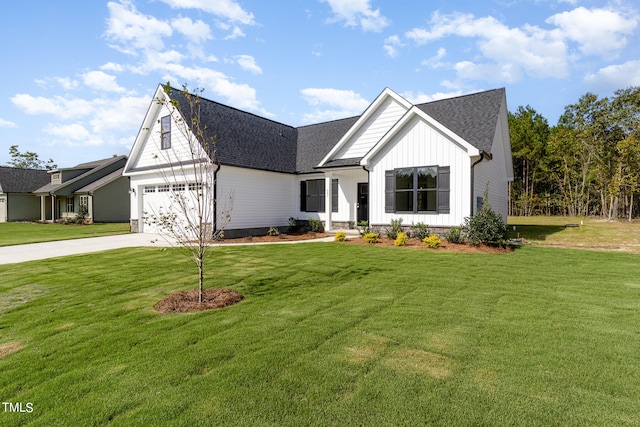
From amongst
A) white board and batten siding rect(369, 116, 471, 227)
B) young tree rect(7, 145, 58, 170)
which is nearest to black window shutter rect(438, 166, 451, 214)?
white board and batten siding rect(369, 116, 471, 227)

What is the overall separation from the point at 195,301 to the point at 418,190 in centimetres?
974

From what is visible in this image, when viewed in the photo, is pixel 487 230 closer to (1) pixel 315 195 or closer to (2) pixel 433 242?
(2) pixel 433 242

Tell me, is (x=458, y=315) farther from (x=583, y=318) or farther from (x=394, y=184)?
(x=394, y=184)

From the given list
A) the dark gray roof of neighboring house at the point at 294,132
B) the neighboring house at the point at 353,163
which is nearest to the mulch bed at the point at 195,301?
the neighboring house at the point at 353,163

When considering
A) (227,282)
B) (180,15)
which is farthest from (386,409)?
(180,15)

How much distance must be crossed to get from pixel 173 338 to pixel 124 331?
2.53ft

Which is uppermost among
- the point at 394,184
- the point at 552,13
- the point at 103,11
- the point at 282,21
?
the point at 552,13

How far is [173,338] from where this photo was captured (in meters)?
3.80

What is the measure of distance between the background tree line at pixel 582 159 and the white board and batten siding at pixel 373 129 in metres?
17.7

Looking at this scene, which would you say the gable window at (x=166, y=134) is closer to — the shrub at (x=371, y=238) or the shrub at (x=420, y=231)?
the shrub at (x=371, y=238)

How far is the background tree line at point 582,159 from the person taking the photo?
24641mm

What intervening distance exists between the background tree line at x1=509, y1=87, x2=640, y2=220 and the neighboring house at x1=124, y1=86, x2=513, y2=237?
14388mm

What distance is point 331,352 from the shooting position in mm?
3389

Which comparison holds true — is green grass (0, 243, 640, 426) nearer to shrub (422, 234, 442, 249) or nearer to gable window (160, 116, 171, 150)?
shrub (422, 234, 442, 249)
